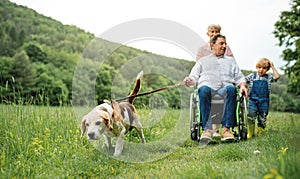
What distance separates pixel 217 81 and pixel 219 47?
0.44m

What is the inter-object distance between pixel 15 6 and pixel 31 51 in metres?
8.57

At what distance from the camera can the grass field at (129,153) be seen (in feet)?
8.38

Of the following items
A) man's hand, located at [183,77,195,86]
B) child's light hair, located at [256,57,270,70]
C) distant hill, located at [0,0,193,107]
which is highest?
distant hill, located at [0,0,193,107]

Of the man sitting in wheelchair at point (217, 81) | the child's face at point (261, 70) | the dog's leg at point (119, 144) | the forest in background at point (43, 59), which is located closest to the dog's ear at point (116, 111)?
the dog's leg at point (119, 144)

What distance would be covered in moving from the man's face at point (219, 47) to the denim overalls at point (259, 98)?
80 centimetres

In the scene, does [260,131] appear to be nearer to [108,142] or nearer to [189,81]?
[189,81]

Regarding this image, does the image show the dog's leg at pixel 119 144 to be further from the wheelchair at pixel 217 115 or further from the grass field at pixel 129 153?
the wheelchair at pixel 217 115

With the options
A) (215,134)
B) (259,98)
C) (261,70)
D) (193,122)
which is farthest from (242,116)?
(261,70)

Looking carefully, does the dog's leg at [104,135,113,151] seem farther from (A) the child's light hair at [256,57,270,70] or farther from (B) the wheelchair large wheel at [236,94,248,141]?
(A) the child's light hair at [256,57,270,70]

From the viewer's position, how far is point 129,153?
3906mm

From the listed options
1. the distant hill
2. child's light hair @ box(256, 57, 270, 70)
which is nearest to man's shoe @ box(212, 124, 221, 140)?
child's light hair @ box(256, 57, 270, 70)

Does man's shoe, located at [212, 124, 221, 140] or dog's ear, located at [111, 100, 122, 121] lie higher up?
dog's ear, located at [111, 100, 122, 121]

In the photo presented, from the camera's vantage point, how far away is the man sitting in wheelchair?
4.50m

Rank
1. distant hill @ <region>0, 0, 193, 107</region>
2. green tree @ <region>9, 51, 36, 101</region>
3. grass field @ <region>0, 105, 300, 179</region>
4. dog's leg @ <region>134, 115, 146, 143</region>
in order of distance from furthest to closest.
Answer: distant hill @ <region>0, 0, 193, 107</region>
green tree @ <region>9, 51, 36, 101</region>
dog's leg @ <region>134, 115, 146, 143</region>
grass field @ <region>0, 105, 300, 179</region>
